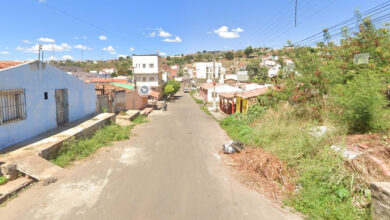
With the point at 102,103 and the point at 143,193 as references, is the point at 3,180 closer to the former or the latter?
the point at 143,193

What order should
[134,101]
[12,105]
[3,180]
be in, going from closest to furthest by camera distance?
[3,180]
[12,105]
[134,101]

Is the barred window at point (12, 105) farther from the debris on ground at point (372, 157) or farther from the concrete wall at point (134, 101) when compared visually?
the concrete wall at point (134, 101)

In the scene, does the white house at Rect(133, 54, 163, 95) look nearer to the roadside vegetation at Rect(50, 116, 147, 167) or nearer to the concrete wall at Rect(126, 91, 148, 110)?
the concrete wall at Rect(126, 91, 148, 110)

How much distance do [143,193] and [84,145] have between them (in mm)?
4656

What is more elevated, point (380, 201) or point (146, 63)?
point (146, 63)

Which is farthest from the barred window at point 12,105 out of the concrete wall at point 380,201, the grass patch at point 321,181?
the concrete wall at point 380,201

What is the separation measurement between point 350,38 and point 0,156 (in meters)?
16.5

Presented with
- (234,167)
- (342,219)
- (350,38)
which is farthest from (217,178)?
(350,38)

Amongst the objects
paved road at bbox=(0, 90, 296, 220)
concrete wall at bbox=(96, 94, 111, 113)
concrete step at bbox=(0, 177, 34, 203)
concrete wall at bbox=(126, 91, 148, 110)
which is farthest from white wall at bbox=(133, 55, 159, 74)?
concrete step at bbox=(0, 177, 34, 203)

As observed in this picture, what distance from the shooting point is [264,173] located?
22.4 feet

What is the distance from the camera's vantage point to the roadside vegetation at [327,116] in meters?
5.09

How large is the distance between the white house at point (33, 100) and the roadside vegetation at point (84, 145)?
5.18 ft

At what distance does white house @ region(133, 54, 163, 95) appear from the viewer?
39906 millimetres

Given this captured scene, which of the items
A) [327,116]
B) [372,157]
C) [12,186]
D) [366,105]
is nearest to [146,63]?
[327,116]
